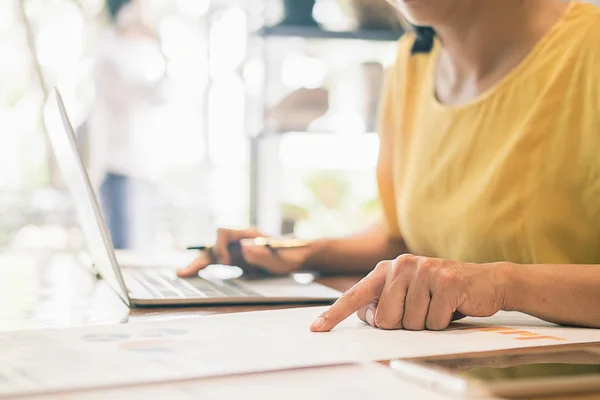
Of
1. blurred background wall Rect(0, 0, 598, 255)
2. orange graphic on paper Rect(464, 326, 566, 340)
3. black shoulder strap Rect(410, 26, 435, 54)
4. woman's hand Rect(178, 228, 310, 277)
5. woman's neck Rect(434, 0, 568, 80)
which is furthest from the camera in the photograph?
blurred background wall Rect(0, 0, 598, 255)

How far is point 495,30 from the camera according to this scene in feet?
3.84

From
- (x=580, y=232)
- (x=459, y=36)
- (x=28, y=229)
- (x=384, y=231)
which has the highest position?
(x=459, y=36)

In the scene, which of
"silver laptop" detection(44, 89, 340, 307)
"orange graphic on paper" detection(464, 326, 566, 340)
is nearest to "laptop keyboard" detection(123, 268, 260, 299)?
"silver laptop" detection(44, 89, 340, 307)

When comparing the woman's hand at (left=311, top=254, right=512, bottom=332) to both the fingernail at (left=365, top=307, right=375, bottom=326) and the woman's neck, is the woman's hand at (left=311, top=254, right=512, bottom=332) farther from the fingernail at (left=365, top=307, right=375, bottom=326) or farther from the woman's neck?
the woman's neck

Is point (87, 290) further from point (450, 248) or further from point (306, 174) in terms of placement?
point (306, 174)

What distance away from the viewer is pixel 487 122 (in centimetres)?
117

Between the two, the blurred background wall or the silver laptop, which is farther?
the blurred background wall

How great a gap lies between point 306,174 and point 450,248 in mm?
2143

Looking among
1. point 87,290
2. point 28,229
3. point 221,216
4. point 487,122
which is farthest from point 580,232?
point 28,229

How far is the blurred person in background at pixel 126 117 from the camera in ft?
12.1

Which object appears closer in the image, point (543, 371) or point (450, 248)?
point (543, 371)

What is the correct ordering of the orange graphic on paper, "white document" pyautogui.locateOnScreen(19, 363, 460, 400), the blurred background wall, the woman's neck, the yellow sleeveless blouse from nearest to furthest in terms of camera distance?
"white document" pyautogui.locateOnScreen(19, 363, 460, 400)
the orange graphic on paper
the yellow sleeveless blouse
the woman's neck
the blurred background wall

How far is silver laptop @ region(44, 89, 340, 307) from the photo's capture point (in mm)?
917

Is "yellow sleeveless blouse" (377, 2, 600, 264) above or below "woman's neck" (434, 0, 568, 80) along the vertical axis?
below
